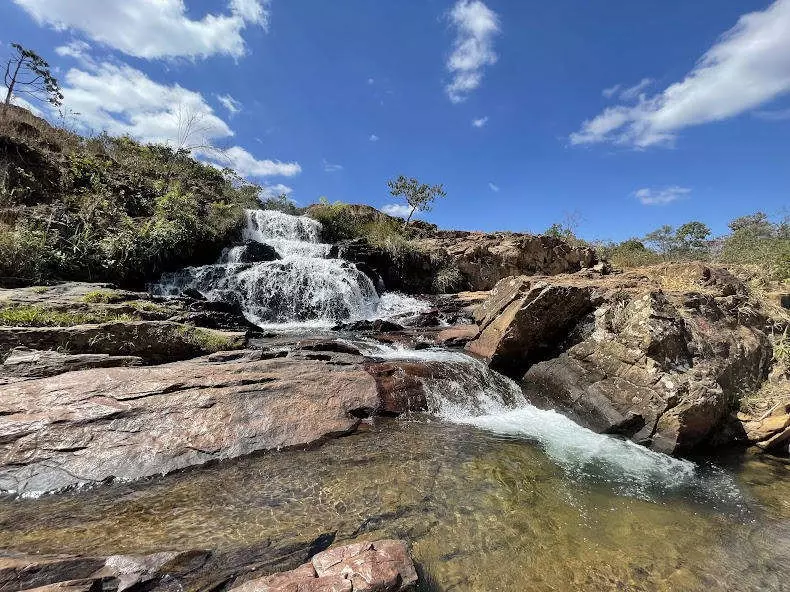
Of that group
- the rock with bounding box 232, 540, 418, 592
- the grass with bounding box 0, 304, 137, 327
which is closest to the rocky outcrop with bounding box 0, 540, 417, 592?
the rock with bounding box 232, 540, 418, 592

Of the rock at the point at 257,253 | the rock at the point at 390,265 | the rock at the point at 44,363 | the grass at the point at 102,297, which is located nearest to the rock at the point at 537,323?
the rock at the point at 44,363

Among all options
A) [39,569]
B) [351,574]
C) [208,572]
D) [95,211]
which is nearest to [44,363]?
[39,569]

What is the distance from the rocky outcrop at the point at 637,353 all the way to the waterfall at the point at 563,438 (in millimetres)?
348

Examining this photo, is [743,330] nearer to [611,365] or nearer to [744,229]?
[611,365]

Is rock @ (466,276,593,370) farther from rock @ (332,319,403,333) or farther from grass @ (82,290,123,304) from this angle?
grass @ (82,290,123,304)

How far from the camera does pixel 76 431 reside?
13.2 feet

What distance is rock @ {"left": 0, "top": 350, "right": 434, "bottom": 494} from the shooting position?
382 centimetres

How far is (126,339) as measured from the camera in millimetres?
5984

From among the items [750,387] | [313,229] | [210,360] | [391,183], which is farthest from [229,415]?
[391,183]

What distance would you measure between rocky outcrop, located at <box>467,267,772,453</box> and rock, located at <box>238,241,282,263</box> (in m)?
10.3

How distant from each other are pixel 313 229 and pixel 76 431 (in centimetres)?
1574

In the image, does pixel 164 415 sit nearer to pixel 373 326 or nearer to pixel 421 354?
pixel 421 354

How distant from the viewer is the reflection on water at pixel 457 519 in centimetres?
296

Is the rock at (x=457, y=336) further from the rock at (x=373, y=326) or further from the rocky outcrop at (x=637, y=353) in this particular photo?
the rock at (x=373, y=326)
